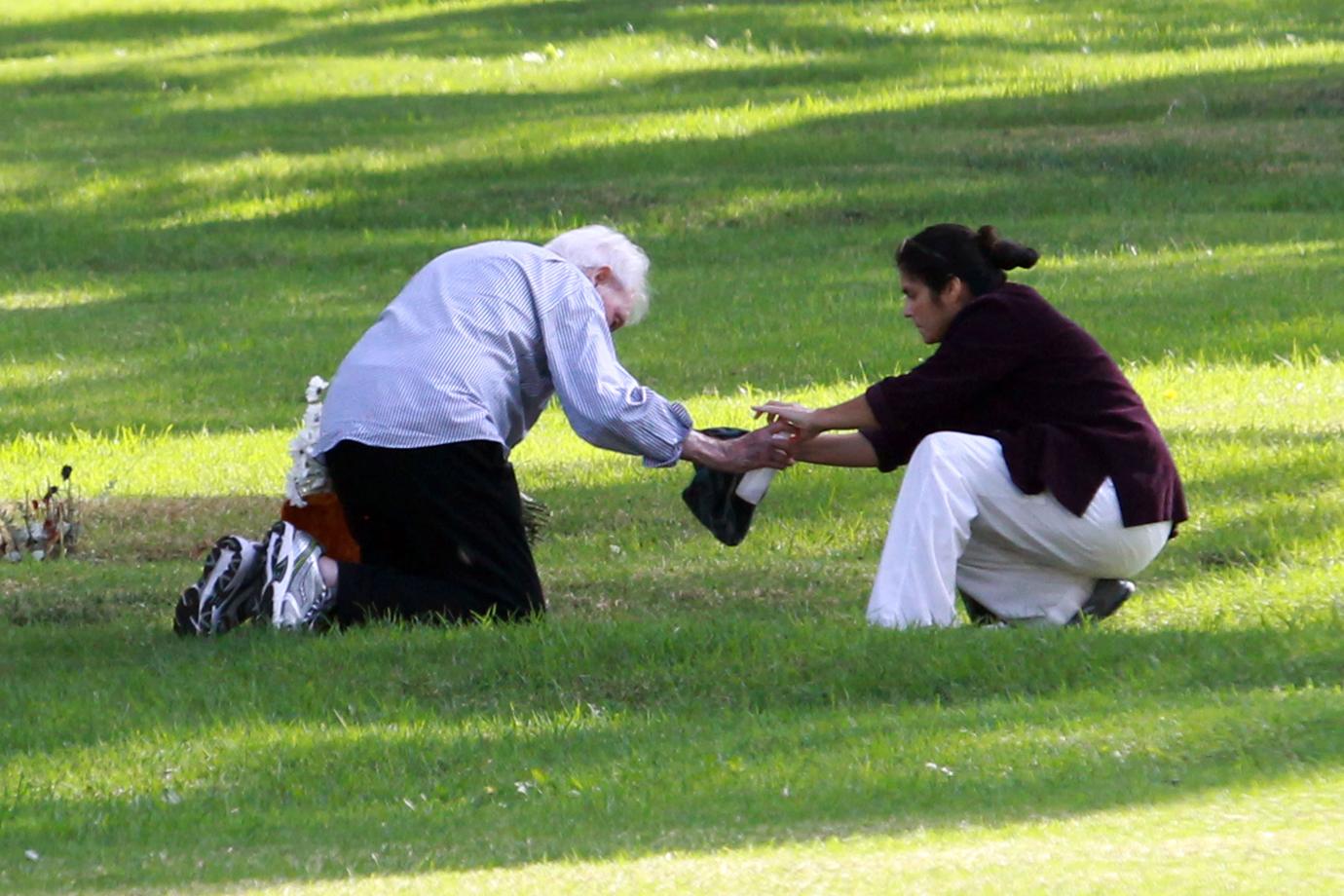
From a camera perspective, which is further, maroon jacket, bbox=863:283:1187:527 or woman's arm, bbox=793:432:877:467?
woman's arm, bbox=793:432:877:467

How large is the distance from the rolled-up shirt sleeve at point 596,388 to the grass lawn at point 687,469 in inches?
23.9

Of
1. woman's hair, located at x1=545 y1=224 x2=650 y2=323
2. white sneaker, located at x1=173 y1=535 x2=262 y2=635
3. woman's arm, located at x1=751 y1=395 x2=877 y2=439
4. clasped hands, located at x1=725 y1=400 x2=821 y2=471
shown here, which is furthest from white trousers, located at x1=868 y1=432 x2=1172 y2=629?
white sneaker, located at x1=173 y1=535 x2=262 y2=635

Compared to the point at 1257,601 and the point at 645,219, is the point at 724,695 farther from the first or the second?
the point at 645,219

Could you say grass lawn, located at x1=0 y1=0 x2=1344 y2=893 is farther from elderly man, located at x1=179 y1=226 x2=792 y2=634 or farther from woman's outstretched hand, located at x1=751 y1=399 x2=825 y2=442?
woman's outstretched hand, located at x1=751 y1=399 x2=825 y2=442

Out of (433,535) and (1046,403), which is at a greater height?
(1046,403)

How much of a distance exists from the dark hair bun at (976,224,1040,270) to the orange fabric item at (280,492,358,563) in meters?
2.29

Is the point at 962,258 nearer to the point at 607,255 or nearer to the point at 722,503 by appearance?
the point at 607,255

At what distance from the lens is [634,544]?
377 inches

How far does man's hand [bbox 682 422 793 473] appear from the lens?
25.6ft

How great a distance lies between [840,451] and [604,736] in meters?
1.74

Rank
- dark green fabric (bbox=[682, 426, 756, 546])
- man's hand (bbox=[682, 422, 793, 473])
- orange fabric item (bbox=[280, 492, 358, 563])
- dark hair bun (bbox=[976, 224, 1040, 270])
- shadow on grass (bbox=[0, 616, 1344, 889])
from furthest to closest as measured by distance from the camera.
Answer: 1. dark green fabric (bbox=[682, 426, 756, 546])
2. man's hand (bbox=[682, 422, 793, 473])
3. orange fabric item (bbox=[280, 492, 358, 563])
4. dark hair bun (bbox=[976, 224, 1040, 270])
5. shadow on grass (bbox=[0, 616, 1344, 889])

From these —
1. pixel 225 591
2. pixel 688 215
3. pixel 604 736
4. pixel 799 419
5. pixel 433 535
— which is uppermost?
pixel 799 419

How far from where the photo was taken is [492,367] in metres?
7.39

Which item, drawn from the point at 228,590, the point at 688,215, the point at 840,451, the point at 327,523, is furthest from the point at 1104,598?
the point at 688,215
